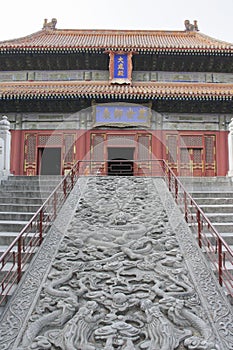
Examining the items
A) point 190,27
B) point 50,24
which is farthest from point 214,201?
point 50,24

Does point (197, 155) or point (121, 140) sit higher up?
point (121, 140)

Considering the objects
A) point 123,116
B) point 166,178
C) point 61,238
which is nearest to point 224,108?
point 123,116

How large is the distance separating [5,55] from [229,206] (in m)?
12.9

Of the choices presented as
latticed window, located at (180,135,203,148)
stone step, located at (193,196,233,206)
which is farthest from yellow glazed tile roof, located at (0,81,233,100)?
stone step, located at (193,196,233,206)

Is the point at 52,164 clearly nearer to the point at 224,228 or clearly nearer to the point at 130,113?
the point at 130,113

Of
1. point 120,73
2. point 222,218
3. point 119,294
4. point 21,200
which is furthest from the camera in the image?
point 120,73

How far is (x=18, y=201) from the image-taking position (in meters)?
8.55

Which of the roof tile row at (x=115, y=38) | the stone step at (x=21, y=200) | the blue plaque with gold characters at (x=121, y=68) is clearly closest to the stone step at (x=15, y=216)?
the stone step at (x=21, y=200)

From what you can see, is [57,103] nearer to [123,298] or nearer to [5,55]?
[5,55]

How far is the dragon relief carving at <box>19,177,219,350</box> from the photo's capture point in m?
3.80

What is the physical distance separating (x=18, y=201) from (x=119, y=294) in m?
4.78

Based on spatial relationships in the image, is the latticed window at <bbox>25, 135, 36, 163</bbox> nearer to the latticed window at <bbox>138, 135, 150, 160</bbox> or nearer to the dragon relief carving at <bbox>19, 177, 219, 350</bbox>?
the latticed window at <bbox>138, 135, 150, 160</bbox>

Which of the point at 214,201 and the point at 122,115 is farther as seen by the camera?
the point at 122,115

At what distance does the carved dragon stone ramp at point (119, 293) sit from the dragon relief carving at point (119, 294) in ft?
0.04
